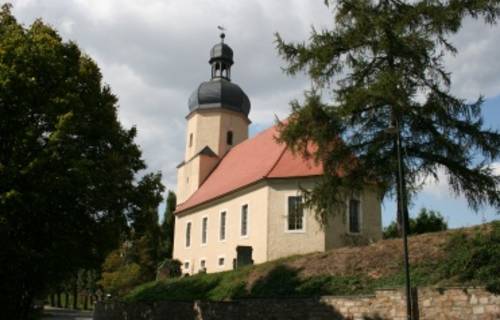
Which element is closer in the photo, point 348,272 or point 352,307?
point 352,307

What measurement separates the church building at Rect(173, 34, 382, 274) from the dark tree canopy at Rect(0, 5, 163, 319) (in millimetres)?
7040

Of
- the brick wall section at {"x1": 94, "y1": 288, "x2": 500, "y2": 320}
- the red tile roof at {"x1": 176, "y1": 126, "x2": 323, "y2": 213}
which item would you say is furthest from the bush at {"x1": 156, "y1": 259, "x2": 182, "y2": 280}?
the brick wall section at {"x1": 94, "y1": 288, "x2": 500, "y2": 320}

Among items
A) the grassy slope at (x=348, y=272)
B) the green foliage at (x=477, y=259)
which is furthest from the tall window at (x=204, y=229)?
the green foliage at (x=477, y=259)

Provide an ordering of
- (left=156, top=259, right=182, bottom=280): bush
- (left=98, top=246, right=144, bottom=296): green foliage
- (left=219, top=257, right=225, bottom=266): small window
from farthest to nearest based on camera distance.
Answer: (left=98, top=246, right=144, bottom=296): green foliage, (left=156, top=259, right=182, bottom=280): bush, (left=219, top=257, right=225, bottom=266): small window

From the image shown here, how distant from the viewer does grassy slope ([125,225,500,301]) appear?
15.3 m

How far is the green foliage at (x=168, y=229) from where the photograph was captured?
53281 millimetres

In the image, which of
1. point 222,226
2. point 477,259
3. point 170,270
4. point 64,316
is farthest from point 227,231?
point 477,259

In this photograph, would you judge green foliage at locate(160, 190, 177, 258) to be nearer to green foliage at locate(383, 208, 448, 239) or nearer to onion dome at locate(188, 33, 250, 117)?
onion dome at locate(188, 33, 250, 117)

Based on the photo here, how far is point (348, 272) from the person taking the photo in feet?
56.1

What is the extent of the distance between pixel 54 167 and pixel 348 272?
9408 mm

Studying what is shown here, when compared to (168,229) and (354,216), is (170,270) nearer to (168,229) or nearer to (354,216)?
(354,216)

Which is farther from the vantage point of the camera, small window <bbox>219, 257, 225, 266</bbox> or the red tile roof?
small window <bbox>219, 257, 225, 266</bbox>

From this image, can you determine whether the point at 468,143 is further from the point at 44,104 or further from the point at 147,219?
the point at 44,104

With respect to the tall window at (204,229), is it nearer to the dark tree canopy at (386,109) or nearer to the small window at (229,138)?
the small window at (229,138)
